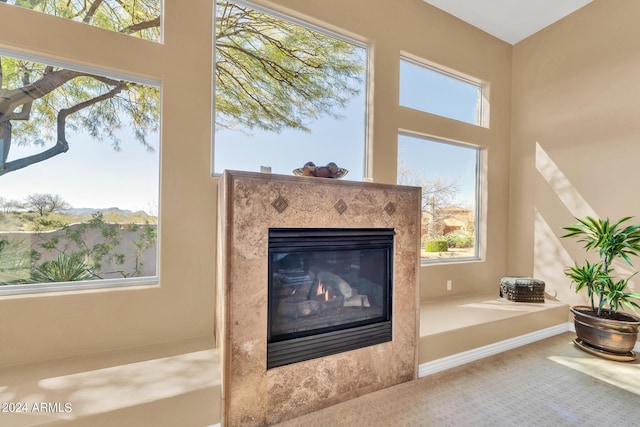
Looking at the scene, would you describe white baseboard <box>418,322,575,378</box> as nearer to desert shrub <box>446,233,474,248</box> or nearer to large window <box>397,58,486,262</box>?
large window <box>397,58,486,262</box>

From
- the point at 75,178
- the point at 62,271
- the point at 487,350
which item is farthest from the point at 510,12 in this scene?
the point at 62,271

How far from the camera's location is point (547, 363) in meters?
2.56

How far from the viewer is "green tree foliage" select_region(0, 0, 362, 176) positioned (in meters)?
1.85

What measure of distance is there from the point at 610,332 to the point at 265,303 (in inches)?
125

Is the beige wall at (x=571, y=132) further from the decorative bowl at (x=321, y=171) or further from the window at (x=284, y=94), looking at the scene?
the decorative bowl at (x=321, y=171)

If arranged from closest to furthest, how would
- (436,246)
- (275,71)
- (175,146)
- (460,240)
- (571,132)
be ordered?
(175,146) < (275,71) < (571,132) < (436,246) < (460,240)

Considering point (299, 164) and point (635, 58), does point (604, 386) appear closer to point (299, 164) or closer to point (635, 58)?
point (299, 164)

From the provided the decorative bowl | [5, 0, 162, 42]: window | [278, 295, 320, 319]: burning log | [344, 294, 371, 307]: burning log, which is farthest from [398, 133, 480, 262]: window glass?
[5, 0, 162, 42]: window

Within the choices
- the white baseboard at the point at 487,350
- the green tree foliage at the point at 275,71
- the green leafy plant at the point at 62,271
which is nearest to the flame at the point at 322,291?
the white baseboard at the point at 487,350

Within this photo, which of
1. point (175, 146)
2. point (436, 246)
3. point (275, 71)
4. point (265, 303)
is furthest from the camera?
point (436, 246)

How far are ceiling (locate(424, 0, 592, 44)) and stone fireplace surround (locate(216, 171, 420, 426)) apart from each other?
2675 mm

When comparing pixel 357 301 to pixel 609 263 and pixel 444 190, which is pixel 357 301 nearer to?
pixel 444 190

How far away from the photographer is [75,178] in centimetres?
196

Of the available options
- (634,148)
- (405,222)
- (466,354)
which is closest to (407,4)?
(405,222)
